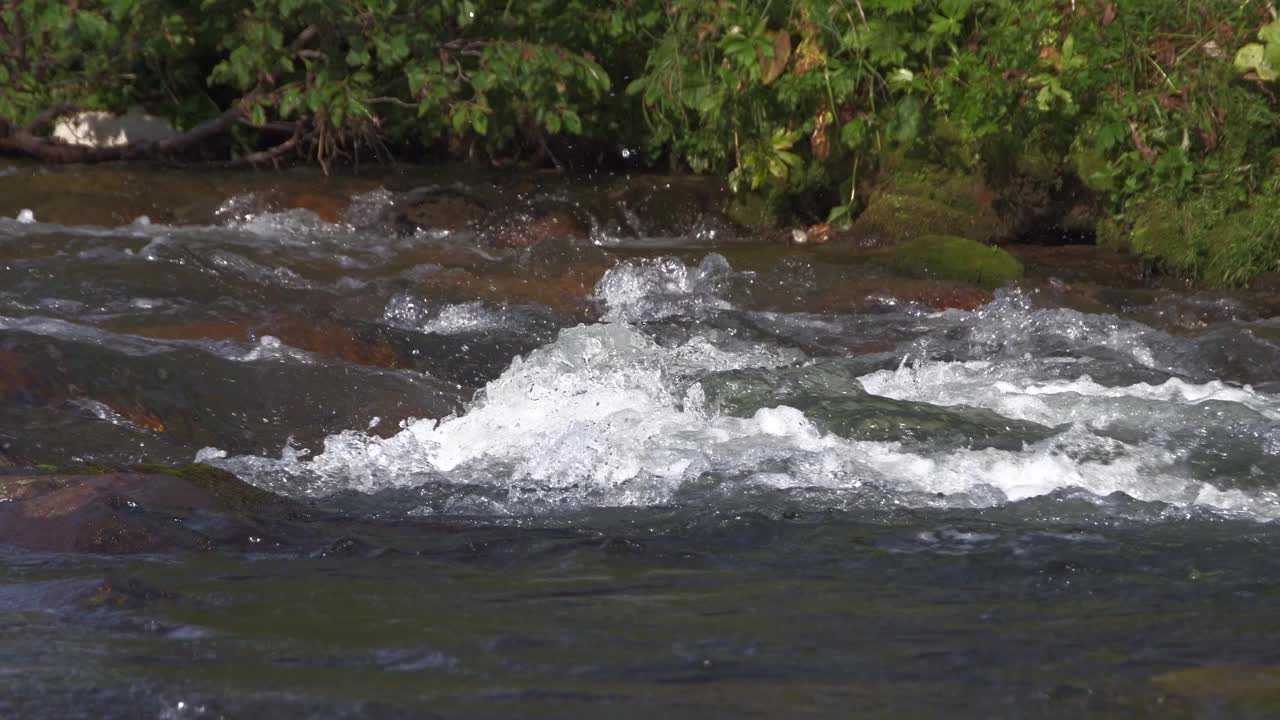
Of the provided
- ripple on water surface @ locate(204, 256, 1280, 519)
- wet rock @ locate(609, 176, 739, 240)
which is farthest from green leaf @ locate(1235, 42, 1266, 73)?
wet rock @ locate(609, 176, 739, 240)

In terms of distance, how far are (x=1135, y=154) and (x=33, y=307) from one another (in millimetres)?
5959

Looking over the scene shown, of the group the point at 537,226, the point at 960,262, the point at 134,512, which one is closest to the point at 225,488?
the point at 134,512

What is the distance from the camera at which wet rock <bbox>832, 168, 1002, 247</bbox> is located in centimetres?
947

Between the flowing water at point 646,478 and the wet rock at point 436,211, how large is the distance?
45.7 inches

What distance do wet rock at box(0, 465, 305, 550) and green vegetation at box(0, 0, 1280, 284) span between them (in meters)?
5.52

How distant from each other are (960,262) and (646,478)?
443cm

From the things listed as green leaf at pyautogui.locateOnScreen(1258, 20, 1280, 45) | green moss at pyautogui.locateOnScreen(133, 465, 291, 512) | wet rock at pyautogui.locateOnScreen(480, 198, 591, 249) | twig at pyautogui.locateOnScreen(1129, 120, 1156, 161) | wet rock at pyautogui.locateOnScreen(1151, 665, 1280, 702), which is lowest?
wet rock at pyautogui.locateOnScreen(480, 198, 591, 249)

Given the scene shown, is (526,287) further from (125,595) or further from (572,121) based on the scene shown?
(125,595)

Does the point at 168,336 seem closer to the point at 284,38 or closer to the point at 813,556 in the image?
the point at 813,556

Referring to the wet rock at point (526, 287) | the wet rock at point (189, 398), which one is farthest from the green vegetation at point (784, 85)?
the wet rock at point (189, 398)

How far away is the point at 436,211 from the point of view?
9.82 m

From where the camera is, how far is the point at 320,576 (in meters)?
3.33

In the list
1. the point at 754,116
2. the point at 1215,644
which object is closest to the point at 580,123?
the point at 754,116

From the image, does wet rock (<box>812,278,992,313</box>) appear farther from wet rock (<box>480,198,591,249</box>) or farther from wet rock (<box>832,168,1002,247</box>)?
wet rock (<box>480,198,591,249</box>)
